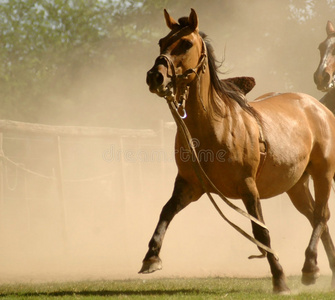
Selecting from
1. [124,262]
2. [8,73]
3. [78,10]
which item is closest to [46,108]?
[8,73]

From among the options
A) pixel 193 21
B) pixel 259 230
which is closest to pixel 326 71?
pixel 259 230

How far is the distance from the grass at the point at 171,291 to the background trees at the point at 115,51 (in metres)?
18.0

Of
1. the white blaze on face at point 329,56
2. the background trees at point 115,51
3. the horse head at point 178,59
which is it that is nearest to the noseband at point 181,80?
the horse head at point 178,59

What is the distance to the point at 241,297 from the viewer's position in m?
6.37

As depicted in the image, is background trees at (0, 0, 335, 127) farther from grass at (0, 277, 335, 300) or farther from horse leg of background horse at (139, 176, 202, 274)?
horse leg of background horse at (139, 176, 202, 274)

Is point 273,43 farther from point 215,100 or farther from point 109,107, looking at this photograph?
point 215,100

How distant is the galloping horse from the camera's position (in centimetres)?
622

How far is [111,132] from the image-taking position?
17.8 metres

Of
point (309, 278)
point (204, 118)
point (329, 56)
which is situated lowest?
point (309, 278)

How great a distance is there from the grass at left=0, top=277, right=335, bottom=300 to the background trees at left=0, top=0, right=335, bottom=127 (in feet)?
59.0

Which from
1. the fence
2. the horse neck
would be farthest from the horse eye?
the fence

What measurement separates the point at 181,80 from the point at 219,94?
0.77 meters

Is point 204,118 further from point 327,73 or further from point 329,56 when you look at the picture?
point 329,56

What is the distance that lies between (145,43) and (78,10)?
11.1 feet
